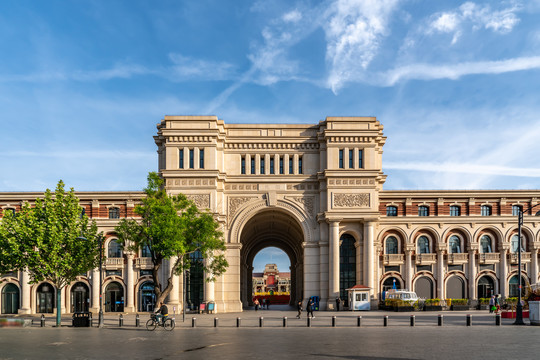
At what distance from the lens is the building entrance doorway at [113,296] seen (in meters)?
57.9

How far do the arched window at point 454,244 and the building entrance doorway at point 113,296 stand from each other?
36066 millimetres

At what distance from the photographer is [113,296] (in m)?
58.2

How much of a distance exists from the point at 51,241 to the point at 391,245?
35.7 meters

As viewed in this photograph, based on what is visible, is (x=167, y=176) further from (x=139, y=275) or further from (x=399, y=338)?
(x=399, y=338)

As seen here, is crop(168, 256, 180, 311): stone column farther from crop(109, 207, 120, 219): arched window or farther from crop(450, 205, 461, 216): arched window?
crop(450, 205, 461, 216): arched window

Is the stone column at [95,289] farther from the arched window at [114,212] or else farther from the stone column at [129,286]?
the arched window at [114,212]

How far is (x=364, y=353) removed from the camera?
2255cm

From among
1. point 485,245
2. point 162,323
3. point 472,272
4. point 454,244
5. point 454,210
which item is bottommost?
point 162,323

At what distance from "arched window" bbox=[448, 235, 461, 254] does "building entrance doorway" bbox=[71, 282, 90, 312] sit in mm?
39718

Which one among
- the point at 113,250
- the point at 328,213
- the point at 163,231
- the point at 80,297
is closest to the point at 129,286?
the point at 113,250

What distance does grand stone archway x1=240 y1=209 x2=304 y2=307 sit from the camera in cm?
A: 6203

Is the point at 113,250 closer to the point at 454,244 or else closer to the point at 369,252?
the point at 369,252

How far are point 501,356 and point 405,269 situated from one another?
38.9 metres

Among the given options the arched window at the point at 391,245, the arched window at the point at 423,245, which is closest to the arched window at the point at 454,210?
the arched window at the point at 423,245
